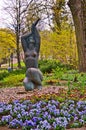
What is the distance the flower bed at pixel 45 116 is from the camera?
6199mm

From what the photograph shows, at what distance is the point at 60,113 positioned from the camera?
7.01m

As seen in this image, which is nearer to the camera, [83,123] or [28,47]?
[83,123]

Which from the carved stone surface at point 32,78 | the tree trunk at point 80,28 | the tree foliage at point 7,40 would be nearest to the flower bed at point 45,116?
the carved stone surface at point 32,78

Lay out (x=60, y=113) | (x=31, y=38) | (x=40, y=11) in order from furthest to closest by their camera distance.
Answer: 1. (x=40, y=11)
2. (x=31, y=38)
3. (x=60, y=113)

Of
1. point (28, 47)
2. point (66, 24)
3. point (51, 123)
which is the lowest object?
point (51, 123)

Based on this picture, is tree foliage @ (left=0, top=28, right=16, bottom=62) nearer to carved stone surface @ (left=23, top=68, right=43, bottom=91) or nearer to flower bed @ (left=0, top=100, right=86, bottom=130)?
carved stone surface @ (left=23, top=68, right=43, bottom=91)

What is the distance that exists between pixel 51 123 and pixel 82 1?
56.3 ft

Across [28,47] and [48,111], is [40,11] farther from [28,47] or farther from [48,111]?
[48,111]

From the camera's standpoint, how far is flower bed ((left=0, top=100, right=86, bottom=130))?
Answer: 6.20 meters

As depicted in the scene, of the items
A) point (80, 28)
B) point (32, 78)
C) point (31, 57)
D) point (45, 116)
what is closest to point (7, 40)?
point (80, 28)

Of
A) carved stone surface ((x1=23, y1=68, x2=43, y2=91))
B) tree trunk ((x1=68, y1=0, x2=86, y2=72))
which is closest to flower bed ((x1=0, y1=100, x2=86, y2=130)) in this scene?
carved stone surface ((x1=23, y1=68, x2=43, y2=91))

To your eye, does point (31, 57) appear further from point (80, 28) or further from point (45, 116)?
point (80, 28)

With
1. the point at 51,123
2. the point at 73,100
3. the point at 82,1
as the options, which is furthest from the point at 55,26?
the point at 51,123

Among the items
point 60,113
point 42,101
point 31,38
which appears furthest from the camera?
point 31,38
